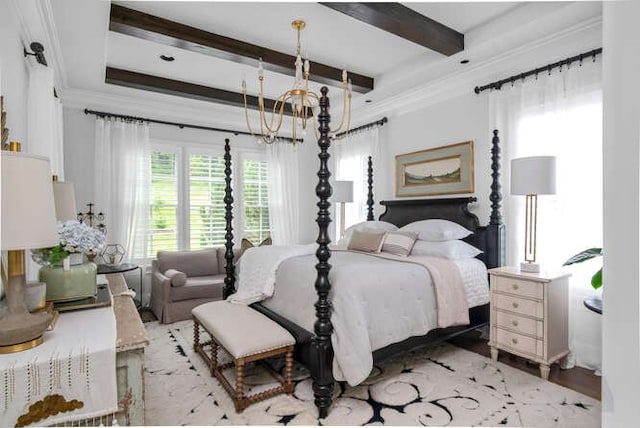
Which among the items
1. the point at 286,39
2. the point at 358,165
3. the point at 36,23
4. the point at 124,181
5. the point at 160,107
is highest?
the point at 286,39

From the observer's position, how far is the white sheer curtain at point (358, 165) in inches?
188

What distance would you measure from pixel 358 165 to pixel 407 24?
2.55m

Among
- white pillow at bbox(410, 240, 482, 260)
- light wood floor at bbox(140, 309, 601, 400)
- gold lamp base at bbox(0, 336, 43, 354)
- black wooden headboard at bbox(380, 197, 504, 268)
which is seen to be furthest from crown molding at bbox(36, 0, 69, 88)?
light wood floor at bbox(140, 309, 601, 400)

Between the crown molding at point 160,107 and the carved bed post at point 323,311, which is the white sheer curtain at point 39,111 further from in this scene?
the carved bed post at point 323,311

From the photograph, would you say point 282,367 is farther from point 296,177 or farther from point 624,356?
point 296,177

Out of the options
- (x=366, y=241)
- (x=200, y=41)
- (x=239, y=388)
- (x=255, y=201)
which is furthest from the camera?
(x=255, y=201)

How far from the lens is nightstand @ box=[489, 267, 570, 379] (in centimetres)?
252

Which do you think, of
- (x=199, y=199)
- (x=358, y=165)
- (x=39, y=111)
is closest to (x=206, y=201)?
(x=199, y=199)

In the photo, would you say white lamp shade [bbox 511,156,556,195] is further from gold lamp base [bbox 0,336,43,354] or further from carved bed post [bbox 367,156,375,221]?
gold lamp base [bbox 0,336,43,354]

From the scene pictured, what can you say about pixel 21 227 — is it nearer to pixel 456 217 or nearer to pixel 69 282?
pixel 69 282

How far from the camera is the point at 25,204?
1.04 m

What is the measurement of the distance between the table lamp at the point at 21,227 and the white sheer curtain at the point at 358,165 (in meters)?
4.03

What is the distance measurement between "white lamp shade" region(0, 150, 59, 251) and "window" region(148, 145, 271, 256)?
12.6 feet

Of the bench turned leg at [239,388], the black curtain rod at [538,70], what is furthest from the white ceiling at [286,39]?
the bench turned leg at [239,388]
